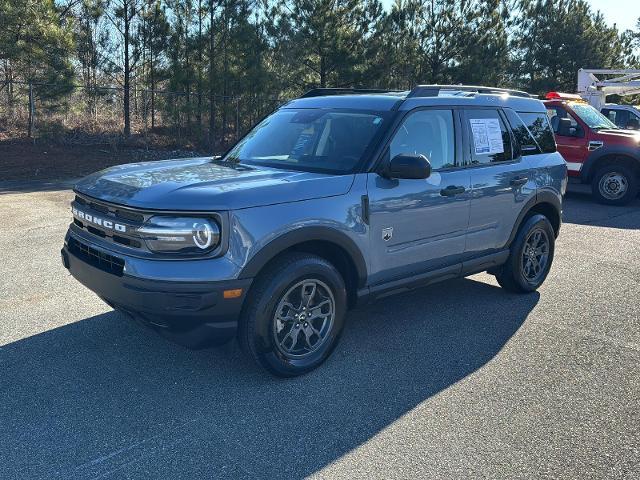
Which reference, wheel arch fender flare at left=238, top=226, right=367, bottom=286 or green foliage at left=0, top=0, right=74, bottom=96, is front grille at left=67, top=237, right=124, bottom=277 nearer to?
wheel arch fender flare at left=238, top=226, right=367, bottom=286

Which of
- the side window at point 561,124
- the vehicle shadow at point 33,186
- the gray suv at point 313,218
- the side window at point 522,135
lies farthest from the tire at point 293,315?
the side window at point 561,124

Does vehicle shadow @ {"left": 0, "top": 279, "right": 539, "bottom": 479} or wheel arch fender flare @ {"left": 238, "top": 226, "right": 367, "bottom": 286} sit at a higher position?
wheel arch fender flare @ {"left": 238, "top": 226, "right": 367, "bottom": 286}

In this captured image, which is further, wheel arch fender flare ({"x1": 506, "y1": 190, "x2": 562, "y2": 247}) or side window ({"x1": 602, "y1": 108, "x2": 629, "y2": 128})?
side window ({"x1": 602, "y1": 108, "x2": 629, "y2": 128})

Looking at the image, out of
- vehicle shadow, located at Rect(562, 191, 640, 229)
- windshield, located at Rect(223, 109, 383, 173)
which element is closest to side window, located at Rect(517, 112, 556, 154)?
windshield, located at Rect(223, 109, 383, 173)

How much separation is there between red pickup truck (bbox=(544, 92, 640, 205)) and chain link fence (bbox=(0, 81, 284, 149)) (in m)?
8.26

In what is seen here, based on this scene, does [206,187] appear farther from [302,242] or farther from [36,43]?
[36,43]

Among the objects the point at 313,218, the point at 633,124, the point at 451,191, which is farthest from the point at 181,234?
the point at 633,124

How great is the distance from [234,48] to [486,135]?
14970 millimetres

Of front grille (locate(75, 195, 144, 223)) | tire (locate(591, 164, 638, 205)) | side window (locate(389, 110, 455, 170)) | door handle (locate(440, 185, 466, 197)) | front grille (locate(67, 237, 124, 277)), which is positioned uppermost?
side window (locate(389, 110, 455, 170))

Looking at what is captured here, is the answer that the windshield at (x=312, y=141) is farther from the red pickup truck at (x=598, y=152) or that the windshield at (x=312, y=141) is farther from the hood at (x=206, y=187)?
the red pickup truck at (x=598, y=152)

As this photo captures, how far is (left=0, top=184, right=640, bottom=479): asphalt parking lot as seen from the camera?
3.02m

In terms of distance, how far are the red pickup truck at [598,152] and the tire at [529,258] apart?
6.73 m

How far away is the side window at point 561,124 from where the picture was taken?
11.9m

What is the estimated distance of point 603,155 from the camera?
11664 mm
